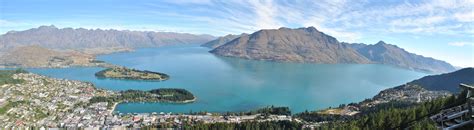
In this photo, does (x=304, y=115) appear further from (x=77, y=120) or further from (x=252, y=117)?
(x=77, y=120)

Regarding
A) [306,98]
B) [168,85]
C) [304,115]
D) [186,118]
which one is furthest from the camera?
[168,85]

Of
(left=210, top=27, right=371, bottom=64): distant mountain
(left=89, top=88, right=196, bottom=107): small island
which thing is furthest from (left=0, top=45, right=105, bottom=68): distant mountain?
(left=210, top=27, right=371, bottom=64): distant mountain

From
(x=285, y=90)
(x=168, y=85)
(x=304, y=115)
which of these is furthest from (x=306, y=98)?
(x=168, y=85)

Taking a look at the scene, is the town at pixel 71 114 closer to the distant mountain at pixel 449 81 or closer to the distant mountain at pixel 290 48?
the distant mountain at pixel 449 81

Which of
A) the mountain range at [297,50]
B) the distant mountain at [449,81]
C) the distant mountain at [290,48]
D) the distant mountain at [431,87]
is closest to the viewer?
the distant mountain at [431,87]

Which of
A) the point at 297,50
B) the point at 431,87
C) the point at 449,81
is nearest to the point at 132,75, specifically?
the point at 431,87

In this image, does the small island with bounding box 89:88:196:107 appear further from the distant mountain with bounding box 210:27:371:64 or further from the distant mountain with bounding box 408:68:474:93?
the distant mountain with bounding box 210:27:371:64

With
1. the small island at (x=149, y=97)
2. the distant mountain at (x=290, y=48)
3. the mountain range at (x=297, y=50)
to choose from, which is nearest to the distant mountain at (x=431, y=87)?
the small island at (x=149, y=97)
